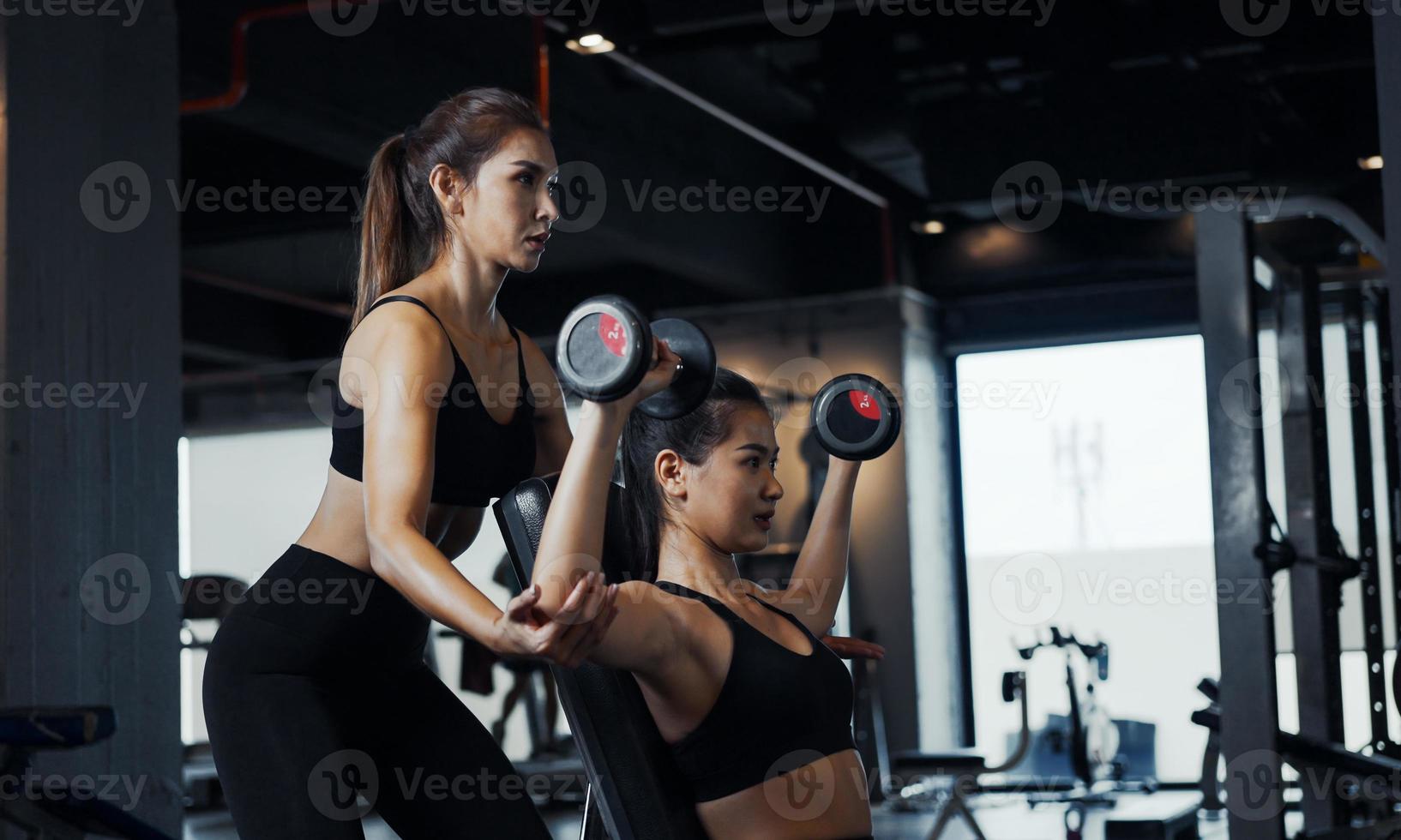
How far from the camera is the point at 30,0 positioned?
8.75 ft

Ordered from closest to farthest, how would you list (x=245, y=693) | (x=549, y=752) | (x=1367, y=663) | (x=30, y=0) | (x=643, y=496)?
(x=245, y=693) < (x=643, y=496) < (x=30, y=0) < (x=1367, y=663) < (x=549, y=752)

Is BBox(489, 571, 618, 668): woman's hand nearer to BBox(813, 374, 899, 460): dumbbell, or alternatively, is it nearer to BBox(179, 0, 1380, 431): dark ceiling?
BBox(813, 374, 899, 460): dumbbell

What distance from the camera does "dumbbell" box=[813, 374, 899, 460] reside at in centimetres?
196

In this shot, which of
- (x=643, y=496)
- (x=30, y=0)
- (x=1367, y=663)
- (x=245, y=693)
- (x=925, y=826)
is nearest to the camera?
(x=245, y=693)

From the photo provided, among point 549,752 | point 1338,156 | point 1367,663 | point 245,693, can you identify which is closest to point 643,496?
point 245,693

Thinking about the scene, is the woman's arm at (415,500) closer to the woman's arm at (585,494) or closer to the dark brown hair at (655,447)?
the woman's arm at (585,494)

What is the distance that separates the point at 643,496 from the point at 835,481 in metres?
0.35

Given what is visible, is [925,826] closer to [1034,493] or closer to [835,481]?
[1034,493]

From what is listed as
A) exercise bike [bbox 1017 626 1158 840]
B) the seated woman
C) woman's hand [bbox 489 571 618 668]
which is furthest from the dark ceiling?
woman's hand [bbox 489 571 618 668]

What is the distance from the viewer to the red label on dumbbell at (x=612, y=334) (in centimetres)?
123

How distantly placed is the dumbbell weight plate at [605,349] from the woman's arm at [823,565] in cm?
85

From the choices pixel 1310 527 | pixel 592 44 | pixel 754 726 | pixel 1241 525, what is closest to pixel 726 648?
pixel 754 726

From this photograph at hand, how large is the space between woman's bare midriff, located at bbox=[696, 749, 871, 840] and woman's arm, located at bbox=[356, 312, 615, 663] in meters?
0.45

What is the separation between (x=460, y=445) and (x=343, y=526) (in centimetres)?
17
